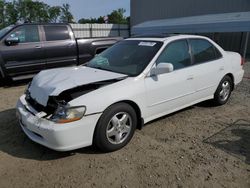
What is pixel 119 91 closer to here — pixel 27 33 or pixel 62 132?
pixel 62 132

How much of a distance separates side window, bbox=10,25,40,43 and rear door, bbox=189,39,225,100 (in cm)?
484

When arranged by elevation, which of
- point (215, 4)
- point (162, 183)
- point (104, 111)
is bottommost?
point (162, 183)

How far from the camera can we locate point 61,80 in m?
3.44

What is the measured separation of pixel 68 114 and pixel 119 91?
77cm

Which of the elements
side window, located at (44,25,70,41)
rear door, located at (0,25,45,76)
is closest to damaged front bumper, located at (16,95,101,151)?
rear door, located at (0,25,45,76)

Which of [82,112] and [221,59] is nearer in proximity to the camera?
[82,112]

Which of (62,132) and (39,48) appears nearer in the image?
(62,132)

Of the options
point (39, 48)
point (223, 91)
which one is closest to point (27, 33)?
point (39, 48)

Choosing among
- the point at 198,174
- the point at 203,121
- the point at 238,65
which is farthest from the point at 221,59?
the point at 198,174

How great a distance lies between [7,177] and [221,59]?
4387mm

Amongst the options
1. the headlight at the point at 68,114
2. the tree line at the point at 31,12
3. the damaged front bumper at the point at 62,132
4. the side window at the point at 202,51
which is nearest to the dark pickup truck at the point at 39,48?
the side window at the point at 202,51

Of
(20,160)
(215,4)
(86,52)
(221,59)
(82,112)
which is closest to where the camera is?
(82,112)

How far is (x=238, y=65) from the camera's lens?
211 inches

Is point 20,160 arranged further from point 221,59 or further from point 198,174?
point 221,59
